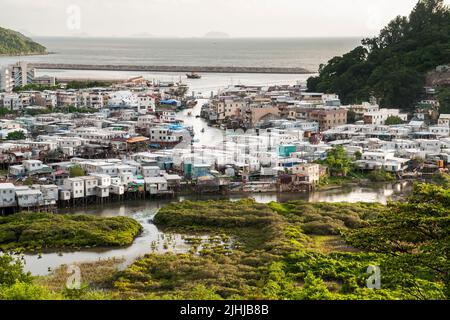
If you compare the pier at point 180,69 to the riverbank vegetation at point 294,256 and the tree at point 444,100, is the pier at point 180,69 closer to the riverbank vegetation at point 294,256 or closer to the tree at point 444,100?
the tree at point 444,100

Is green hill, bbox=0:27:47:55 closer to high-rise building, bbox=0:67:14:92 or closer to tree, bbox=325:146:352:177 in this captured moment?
high-rise building, bbox=0:67:14:92

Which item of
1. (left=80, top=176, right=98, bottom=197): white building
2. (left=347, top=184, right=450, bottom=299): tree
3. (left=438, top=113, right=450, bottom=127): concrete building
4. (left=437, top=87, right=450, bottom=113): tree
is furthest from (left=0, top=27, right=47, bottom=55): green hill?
(left=347, top=184, right=450, bottom=299): tree

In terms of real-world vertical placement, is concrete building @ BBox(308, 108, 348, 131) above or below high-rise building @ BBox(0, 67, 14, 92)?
below

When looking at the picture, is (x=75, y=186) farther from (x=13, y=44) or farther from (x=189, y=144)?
(x=13, y=44)

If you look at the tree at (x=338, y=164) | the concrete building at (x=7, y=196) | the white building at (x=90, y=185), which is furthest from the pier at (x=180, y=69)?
the concrete building at (x=7, y=196)

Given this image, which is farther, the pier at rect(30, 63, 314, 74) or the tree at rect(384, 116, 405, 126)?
the pier at rect(30, 63, 314, 74)

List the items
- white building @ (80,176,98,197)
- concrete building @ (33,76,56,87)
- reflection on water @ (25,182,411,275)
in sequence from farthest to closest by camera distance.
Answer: concrete building @ (33,76,56,87) < white building @ (80,176,98,197) < reflection on water @ (25,182,411,275)
